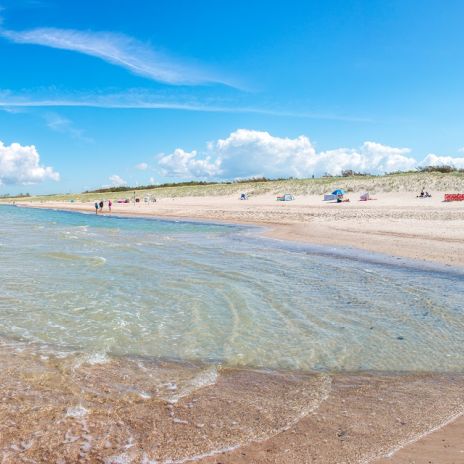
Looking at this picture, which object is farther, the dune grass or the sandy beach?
the dune grass

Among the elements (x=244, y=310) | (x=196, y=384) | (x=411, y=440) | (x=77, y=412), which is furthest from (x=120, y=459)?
(x=244, y=310)

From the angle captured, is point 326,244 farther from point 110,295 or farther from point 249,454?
point 249,454

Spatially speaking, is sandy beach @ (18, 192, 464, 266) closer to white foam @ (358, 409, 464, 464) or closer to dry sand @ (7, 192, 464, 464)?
dry sand @ (7, 192, 464, 464)

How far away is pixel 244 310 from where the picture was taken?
955 centimetres

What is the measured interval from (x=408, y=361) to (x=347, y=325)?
73.6 inches

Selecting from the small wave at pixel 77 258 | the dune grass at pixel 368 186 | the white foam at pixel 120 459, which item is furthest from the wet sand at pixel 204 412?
the dune grass at pixel 368 186

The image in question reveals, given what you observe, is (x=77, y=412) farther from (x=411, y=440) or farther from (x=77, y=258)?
(x=77, y=258)

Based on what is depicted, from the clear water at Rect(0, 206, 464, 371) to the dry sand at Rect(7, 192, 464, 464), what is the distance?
1.44m

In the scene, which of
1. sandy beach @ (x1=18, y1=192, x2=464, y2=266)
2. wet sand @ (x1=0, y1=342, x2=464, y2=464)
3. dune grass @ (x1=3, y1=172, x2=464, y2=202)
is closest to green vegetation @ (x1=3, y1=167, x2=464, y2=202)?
dune grass @ (x1=3, y1=172, x2=464, y2=202)

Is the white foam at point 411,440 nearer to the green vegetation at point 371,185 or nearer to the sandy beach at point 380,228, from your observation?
the sandy beach at point 380,228

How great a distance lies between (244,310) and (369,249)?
1120 cm

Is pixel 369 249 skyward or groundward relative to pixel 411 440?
skyward

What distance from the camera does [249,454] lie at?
13.1 ft

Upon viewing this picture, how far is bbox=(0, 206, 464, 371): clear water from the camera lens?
705 centimetres
